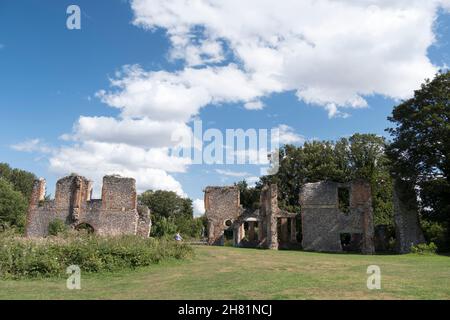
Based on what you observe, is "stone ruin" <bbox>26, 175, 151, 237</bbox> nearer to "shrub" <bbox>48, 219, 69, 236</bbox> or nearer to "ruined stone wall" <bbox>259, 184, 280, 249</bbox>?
"shrub" <bbox>48, 219, 69, 236</bbox>

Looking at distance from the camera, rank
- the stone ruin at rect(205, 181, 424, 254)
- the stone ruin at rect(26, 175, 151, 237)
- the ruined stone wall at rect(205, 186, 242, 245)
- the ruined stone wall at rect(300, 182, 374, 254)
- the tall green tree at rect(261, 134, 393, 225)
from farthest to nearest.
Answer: the tall green tree at rect(261, 134, 393, 225)
the ruined stone wall at rect(205, 186, 242, 245)
the stone ruin at rect(26, 175, 151, 237)
the ruined stone wall at rect(300, 182, 374, 254)
the stone ruin at rect(205, 181, 424, 254)

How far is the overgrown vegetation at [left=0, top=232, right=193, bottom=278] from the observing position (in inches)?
517

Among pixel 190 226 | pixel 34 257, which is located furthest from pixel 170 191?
pixel 34 257

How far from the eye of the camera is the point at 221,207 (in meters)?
40.0

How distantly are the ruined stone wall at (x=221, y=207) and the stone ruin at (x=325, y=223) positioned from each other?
6.7 inches

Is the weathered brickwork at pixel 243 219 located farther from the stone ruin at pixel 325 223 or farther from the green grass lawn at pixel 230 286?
the green grass lawn at pixel 230 286

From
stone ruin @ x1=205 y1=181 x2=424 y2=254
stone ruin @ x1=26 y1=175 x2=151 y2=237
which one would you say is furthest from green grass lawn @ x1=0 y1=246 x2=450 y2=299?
stone ruin @ x1=26 y1=175 x2=151 y2=237

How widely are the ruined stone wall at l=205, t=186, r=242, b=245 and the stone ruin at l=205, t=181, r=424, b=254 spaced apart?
0.17 metres

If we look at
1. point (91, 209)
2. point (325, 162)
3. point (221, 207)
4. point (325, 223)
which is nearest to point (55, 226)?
point (91, 209)

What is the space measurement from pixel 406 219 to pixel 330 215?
571 cm

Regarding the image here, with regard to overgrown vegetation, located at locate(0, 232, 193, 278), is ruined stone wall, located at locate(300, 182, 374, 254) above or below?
above

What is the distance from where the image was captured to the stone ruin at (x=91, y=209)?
34312 millimetres

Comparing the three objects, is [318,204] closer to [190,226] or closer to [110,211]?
[110,211]
